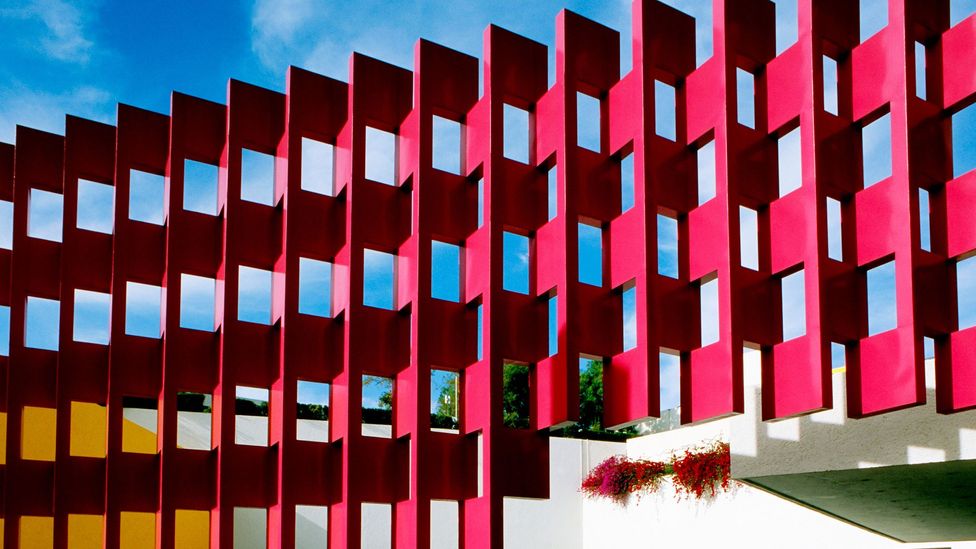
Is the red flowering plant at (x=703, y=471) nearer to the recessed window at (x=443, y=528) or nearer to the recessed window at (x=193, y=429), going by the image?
the recessed window at (x=443, y=528)

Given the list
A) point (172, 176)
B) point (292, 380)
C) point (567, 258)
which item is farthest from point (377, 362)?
point (172, 176)

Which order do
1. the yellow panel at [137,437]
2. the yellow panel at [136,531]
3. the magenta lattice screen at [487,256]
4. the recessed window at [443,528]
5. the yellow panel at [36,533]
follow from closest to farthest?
1. the magenta lattice screen at [487,256]
2. the yellow panel at [36,533]
3. the yellow panel at [136,531]
4. the yellow panel at [137,437]
5. the recessed window at [443,528]

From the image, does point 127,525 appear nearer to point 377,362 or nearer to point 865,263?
point 377,362

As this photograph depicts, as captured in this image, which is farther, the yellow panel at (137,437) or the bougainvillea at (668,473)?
the yellow panel at (137,437)

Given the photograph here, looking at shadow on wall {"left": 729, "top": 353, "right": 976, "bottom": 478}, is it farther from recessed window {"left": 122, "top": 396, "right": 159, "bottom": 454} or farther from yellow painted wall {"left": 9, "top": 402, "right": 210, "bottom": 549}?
recessed window {"left": 122, "top": 396, "right": 159, "bottom": 454}

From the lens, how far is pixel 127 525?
1847cm

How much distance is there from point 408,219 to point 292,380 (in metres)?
1.74

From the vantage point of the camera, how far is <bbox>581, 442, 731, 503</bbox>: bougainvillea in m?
18.0

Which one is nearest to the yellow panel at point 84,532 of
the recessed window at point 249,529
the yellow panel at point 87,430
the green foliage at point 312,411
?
the yellow panel at point 87,430

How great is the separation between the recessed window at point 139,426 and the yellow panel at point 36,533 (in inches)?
59.3

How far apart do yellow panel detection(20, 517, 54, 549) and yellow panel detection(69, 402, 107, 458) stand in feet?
3.52

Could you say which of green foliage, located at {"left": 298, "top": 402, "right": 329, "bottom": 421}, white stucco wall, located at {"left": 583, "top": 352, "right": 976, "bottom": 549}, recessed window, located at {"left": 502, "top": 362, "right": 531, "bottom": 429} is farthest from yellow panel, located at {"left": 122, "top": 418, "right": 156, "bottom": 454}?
recessed window, located at {"left": 502, "top": 362, "right": 531, "bottom": 429}

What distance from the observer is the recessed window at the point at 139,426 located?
18711 mm

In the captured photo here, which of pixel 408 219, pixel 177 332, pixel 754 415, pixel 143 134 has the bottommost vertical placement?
pixel 754 415
